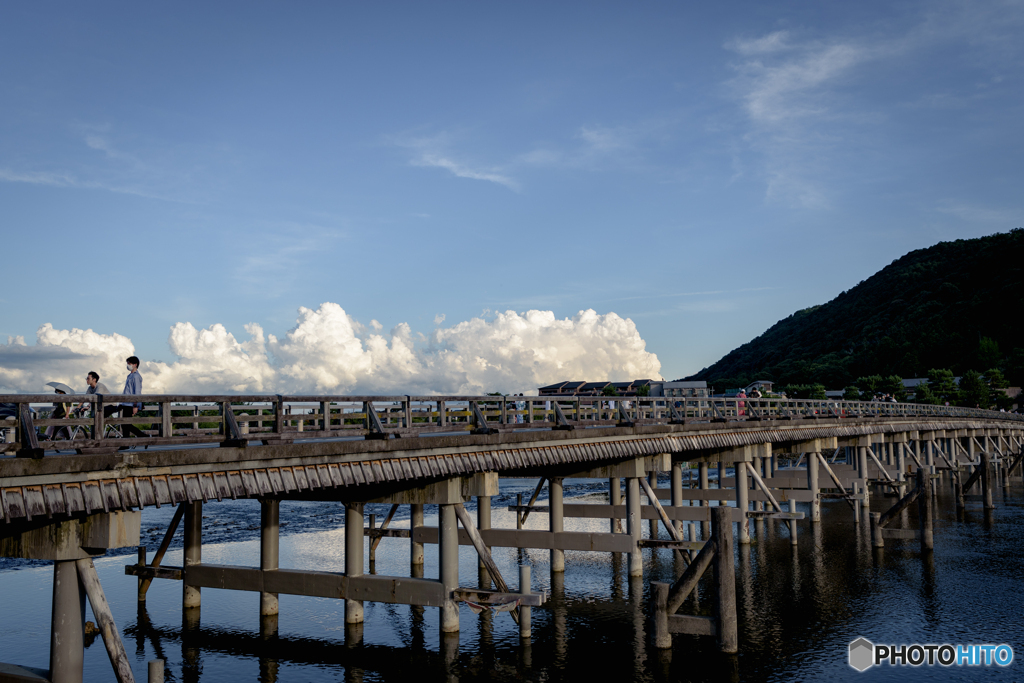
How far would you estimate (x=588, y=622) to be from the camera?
2181 centimetres

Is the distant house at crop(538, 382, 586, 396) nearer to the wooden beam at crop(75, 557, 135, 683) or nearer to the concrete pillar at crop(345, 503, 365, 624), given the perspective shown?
the concrete pillar at crop(345, 503, 365, 624)

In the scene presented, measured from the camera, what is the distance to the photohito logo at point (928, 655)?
60.3 ft

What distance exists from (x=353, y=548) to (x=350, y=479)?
196 inches

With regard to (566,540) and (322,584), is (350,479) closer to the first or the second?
(322,584)

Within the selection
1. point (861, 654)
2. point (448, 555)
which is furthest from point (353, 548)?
point (861, 654)

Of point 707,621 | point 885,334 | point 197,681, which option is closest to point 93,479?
point 197,681

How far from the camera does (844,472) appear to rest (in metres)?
49.9

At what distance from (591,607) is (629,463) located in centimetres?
485

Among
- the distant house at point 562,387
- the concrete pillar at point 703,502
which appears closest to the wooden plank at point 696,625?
the concrete pillar at point 703,502

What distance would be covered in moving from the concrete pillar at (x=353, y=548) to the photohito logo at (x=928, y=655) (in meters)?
11.7

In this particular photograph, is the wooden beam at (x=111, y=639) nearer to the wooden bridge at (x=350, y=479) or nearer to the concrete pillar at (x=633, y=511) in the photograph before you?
the wooden bridge at (x=350, y=479)

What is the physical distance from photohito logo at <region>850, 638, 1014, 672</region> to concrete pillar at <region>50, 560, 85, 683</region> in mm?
15694

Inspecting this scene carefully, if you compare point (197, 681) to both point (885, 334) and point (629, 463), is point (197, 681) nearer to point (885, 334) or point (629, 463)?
point (629, 463)

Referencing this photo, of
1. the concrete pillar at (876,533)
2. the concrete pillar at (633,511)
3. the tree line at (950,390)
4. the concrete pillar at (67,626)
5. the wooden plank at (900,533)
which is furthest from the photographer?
the tree line at (950,390)
